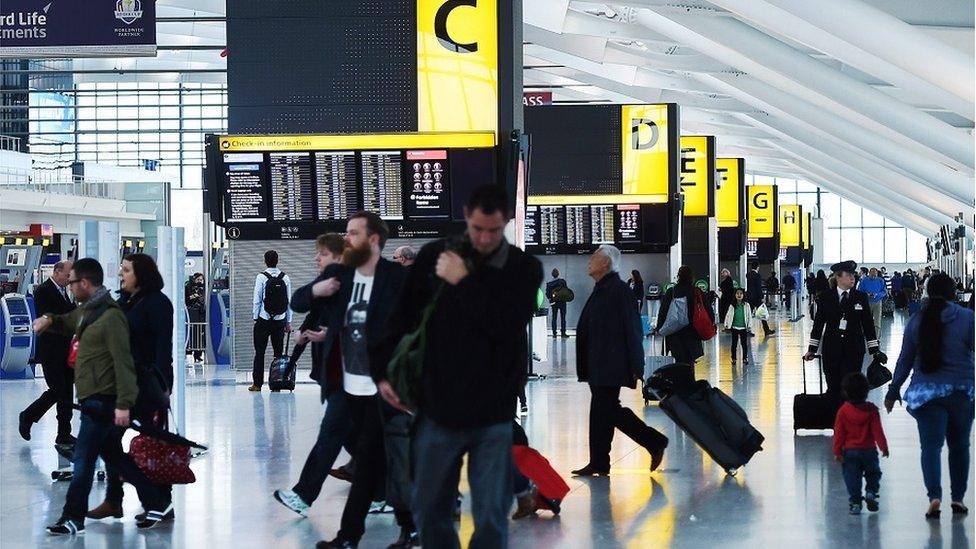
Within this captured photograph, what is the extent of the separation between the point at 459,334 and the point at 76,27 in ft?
39.6

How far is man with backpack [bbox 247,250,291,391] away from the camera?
16.3 m

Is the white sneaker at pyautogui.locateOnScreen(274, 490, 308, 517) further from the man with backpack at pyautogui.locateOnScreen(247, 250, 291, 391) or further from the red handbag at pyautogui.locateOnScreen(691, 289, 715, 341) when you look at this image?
the man with backpack at pyautogui.locateOnScreen(247, 250, 291, 391)

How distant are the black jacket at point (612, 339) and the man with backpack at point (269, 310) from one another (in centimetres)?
682

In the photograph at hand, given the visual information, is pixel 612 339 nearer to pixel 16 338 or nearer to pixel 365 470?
pixel 365 470

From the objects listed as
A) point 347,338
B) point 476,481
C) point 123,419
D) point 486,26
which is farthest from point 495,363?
point 486,26

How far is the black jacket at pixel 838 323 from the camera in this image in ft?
40.0

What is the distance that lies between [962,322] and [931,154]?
33124 mm

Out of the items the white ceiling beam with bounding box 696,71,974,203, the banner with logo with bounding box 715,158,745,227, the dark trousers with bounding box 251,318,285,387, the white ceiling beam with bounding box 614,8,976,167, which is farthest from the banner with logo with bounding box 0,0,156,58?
the banner with logo with bounding box 715,158,745,227

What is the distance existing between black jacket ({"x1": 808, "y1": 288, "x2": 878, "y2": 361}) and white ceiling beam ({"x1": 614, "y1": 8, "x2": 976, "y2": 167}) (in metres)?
17.1

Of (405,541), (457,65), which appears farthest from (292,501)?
(457,65)

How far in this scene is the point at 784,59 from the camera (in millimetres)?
30844

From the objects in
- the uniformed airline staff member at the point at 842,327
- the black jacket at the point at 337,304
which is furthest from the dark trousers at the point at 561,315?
the black jacket at the point at 337,304

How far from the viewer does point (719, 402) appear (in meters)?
10.1

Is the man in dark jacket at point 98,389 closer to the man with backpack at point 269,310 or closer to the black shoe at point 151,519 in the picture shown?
the black shoe at point 151,519
